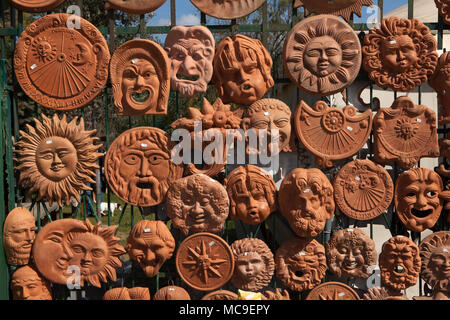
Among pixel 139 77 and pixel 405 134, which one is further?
pixel 405 134

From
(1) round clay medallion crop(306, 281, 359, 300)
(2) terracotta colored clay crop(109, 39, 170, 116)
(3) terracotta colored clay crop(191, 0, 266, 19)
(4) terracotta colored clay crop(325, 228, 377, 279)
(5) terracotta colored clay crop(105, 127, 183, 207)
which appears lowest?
(1) round clay medallion crop(306, 281, 359, 300)

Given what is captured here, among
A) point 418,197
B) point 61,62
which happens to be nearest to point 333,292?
point 418,197

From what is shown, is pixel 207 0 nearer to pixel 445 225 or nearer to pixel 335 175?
pixel 335 175

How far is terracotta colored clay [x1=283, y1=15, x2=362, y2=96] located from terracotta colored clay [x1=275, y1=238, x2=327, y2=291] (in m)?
1.24

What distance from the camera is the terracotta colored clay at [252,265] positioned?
331 centimetres

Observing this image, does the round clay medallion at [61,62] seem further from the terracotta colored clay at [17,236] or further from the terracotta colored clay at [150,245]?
the terracotta colored clay at [150,245]

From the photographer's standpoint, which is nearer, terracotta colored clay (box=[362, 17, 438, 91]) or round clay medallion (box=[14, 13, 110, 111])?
round clay medallion (box=[14, 13, 110, 111])

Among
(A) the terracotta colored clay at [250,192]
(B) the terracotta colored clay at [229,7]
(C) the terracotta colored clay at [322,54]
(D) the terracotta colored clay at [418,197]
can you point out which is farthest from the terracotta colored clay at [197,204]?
(D) the terracotta colored clay at [418,197]

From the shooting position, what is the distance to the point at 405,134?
3.40m

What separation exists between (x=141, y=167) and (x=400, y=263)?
2219 mm

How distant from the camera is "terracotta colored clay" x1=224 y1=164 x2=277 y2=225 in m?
3.25

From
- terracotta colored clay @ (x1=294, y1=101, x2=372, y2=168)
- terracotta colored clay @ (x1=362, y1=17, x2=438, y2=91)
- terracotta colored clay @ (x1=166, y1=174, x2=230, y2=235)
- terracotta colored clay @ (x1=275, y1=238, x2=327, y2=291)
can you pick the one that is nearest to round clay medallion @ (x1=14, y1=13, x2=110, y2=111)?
terracotta colored clay @ (x1=166, y1=174, x2=230, y2=235)

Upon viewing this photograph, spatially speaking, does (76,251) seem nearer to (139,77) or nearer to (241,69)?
(139,77)

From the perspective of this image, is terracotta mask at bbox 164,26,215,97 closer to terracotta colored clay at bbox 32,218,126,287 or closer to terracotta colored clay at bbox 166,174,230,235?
terracotta colored clay at bbox 166,174,230,235
